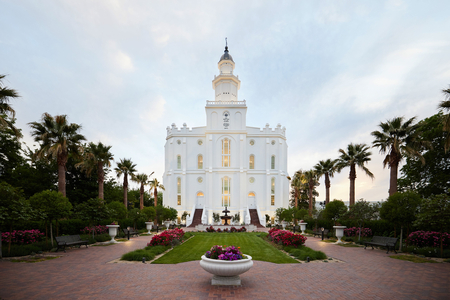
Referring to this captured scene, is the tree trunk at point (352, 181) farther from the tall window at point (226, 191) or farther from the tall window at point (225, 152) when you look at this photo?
the tall window at point (225, 152)

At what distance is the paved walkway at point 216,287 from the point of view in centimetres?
681

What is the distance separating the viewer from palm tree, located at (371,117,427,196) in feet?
62.6

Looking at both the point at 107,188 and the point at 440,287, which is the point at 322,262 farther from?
the point at 107,188

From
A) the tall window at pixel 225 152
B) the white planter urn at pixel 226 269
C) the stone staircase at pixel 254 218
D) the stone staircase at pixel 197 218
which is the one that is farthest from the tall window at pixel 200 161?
the white planter urn at pixel 226 269

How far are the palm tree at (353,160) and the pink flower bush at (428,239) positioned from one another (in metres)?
11.0

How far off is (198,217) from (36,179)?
69.0 ft

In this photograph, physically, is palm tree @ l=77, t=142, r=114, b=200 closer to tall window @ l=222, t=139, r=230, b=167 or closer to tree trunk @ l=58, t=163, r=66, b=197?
tree trunk @ l=58, t=163, r=66, b=197

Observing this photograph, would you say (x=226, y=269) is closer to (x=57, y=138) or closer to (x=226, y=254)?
(x=226, y=254)

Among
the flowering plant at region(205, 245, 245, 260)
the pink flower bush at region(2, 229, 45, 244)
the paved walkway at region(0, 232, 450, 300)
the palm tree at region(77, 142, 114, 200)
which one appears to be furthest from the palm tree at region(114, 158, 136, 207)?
the flowering plant at region(205, 245, 245, 260)

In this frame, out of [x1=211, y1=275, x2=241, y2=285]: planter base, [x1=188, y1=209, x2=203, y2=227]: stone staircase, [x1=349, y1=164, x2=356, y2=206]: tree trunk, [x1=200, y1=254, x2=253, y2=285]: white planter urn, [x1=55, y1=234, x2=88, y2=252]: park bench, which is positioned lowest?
[x1=188, y1=209, x2=203, y2=227]: stone staircase

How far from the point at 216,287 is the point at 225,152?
34.7 metres

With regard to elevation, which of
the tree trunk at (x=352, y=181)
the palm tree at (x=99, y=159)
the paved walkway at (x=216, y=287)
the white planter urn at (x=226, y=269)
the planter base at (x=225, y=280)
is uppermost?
the palm tree at (x=99, y=159)

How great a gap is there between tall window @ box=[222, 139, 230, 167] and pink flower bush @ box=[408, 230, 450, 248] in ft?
95.6

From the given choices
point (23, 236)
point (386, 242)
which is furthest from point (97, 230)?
point (386, 242)
